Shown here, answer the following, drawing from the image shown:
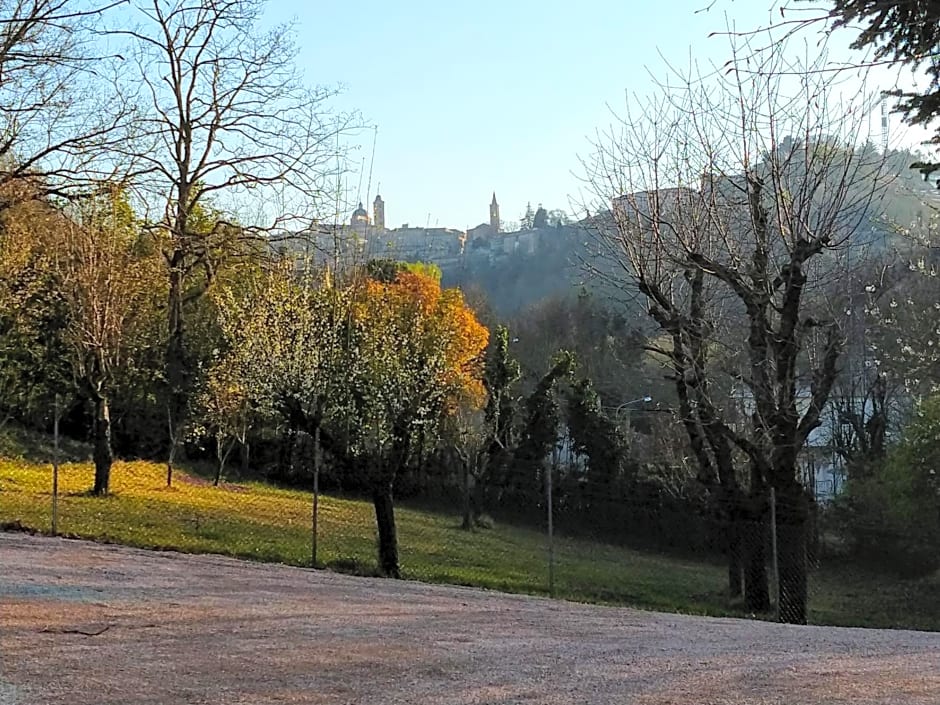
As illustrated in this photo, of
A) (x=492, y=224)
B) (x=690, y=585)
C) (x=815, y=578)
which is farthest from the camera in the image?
(x=492, y=224)

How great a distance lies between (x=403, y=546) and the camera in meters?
18.2

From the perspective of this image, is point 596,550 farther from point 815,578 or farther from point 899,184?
point 899,184

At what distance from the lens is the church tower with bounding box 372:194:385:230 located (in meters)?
19.2

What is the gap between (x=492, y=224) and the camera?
56000mm

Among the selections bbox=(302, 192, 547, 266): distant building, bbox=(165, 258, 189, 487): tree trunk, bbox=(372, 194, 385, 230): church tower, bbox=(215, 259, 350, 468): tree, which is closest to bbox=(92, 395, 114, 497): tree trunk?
bbox=(215, 259, 350, 468): tree

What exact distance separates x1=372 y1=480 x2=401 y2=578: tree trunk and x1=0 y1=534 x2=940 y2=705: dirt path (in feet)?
8.50

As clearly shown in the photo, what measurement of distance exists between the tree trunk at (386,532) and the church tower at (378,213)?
288 inches

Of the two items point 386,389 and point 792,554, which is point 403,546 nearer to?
point 386,389

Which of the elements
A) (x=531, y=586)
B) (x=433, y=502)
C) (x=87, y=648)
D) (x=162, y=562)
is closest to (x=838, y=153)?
(x=531, y=586)

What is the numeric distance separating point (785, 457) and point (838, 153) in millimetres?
4185

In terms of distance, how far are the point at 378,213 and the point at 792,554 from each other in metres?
10.9

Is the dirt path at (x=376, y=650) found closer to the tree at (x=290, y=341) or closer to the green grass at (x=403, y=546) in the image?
the green grass at (x=403, y=546)

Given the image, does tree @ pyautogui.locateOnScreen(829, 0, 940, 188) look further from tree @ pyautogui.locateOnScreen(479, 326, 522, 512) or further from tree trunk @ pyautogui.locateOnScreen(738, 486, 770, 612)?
tree @ pyautogui.locateOnScreen(479, 326, 522, 512)

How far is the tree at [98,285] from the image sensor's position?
18516mm
